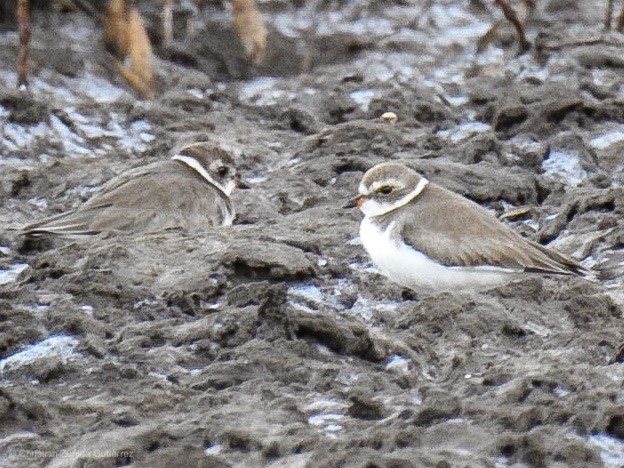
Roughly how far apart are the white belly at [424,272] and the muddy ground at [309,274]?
0.42 feet

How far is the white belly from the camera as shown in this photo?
A: 8.05 m

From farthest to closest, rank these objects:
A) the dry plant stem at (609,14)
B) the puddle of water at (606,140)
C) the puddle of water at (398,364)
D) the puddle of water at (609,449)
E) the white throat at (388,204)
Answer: the dry plant stem at (609,14) → the puddle of water at (606,140) → the white throat at (388,204) → the puddle of water at (398,364) → the puddle of water at (609,449)

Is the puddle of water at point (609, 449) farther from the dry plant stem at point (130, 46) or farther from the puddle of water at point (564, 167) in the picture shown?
the dry plant stem at point (130, 46)

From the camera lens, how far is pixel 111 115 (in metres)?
12.4

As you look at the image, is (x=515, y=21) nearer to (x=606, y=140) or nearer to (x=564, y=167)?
(x=606, y=140)

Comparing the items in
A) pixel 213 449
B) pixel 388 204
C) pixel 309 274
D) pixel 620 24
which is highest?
pixel 213 449

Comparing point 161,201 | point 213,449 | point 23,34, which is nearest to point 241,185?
point 161,201

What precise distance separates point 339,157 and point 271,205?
0.83 metres

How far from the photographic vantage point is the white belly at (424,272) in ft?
26.4

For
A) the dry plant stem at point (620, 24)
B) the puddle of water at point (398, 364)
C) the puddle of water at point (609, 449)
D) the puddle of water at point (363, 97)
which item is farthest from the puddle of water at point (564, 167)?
the puddle of water at point (609, 449)

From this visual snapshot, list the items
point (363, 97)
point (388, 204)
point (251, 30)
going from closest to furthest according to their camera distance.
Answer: point (388, 204)
point (363, 97)
point (251, 30)

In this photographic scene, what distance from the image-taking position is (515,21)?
1305 cm

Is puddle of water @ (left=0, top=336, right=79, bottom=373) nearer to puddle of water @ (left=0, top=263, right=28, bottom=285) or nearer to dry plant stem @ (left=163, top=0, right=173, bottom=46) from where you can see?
puddle of water @ (left=0, top=263, right=28, bottom=285)

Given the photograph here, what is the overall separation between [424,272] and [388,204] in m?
0.72
